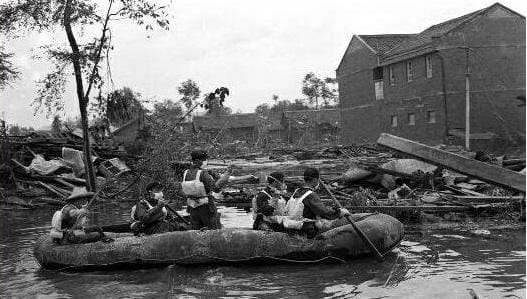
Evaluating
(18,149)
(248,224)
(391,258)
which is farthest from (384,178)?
(18,149)

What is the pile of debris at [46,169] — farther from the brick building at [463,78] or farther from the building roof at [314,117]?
the building roof at [314,117]

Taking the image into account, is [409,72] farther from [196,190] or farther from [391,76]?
[196,190]

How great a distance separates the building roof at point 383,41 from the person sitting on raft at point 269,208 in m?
35.1

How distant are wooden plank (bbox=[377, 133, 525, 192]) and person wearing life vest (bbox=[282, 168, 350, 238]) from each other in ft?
16.3

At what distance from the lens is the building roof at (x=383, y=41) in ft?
143

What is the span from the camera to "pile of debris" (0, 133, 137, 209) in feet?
63.8

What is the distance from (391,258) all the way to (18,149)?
17.7 metres

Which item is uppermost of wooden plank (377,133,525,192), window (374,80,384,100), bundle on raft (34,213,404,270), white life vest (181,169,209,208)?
window (374,80,384,100)

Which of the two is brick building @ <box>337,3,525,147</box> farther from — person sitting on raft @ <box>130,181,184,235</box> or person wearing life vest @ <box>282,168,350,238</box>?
person sitting on raft @ <box>130,181,184,235</box>

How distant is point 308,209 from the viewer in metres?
8.84

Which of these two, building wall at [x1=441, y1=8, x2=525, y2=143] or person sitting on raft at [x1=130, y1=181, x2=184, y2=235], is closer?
person sitting on raft at [x1=130, y1=181, x2=184, y2=235]

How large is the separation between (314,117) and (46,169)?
156 ft

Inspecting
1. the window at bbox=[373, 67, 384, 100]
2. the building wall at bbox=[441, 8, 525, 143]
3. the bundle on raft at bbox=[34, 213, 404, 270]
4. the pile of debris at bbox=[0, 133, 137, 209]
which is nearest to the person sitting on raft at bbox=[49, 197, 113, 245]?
the bundle on raft at bbox=[34, 213, 404, 270]

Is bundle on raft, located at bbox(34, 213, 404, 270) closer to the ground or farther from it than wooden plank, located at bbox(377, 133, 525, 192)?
closer to the ground
